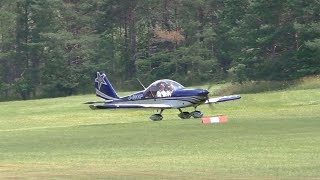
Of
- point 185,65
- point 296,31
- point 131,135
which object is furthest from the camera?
point 185,65

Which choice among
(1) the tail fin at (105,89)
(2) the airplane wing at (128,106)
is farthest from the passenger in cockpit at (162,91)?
(1) the tail fin at (105,89)

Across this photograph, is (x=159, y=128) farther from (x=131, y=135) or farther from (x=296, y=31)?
(x=296, y=31)

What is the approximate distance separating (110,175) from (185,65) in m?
71.1

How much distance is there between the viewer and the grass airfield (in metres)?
18.5

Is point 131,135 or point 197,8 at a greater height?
point 197,8

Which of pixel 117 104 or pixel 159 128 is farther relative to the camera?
pixel 117 104

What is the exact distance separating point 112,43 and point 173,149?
67.8 m

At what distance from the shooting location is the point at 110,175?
59.4 ft

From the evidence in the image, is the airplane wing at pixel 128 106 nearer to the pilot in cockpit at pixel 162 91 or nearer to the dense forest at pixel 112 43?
the pilot in cockpit at pixel 162 91

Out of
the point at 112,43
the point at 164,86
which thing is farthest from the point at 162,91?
the point at 112,43

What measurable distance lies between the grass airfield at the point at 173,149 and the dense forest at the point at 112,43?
42370mm

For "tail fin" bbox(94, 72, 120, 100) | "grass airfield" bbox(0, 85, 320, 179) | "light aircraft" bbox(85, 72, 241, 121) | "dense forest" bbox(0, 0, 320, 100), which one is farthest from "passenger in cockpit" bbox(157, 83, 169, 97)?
"dense forest" bbox(0, 0, 320, 100)

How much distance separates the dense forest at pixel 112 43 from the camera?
285 feet

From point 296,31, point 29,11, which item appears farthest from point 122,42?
point 296,31
